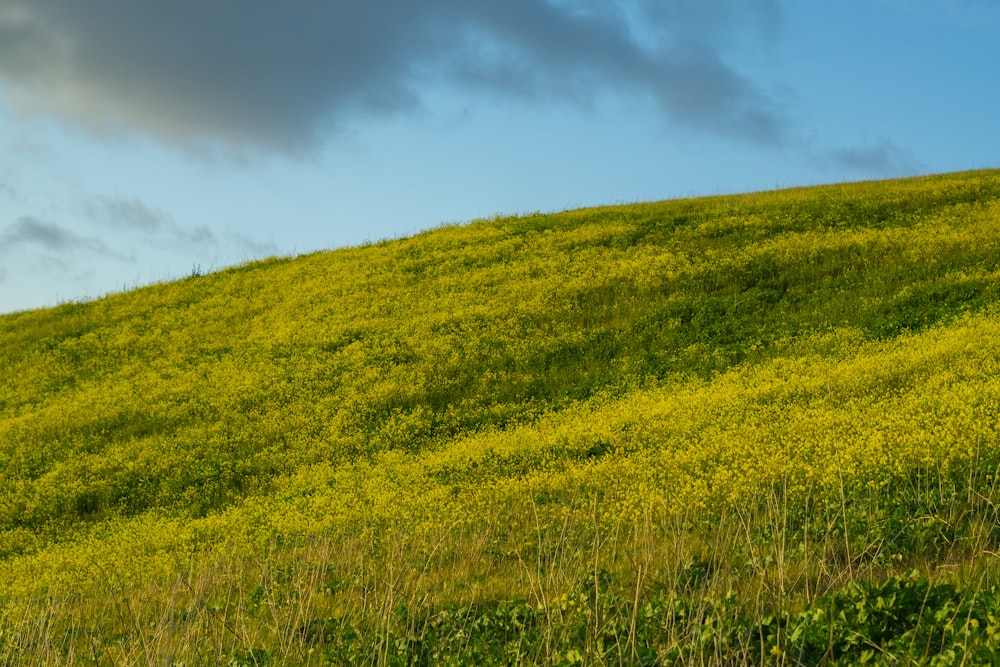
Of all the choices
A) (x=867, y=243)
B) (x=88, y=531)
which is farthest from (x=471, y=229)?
(x=88, y=531)

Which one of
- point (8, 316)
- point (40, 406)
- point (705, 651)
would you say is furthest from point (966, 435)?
point (8, 316)

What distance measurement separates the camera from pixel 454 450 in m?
21.8

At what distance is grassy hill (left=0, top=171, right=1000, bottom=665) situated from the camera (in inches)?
358

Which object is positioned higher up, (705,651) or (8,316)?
(8,316)

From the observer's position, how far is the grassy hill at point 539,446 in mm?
9102

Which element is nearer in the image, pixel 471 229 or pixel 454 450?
A: pixel 454 450

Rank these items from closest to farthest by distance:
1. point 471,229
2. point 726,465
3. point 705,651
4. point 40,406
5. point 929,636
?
1. point 929,636
2. point 705,651
3. point 726,465
4. point 40,406
5. point 471,229

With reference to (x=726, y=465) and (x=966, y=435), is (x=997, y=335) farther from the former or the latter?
(x=726, y=465)

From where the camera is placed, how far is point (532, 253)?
37.9 m

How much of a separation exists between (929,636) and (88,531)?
19345mm

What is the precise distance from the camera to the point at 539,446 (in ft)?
67.2

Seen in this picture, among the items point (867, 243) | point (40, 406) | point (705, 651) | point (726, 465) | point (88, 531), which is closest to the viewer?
point (705, 651)

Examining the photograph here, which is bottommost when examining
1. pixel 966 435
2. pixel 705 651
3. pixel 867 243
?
pixel 705 651

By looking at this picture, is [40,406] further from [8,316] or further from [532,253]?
[532,253]
